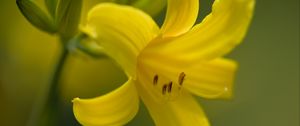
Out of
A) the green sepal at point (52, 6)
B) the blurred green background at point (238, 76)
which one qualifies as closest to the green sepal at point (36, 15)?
the green sepal at point (52, 6)

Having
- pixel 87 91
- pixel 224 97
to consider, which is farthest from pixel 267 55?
pixel 224 97

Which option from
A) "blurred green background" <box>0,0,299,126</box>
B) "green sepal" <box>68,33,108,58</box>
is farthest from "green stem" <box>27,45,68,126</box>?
"blurred green background" <box>0,0,299,126</box>

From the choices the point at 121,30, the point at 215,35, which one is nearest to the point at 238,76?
the point at 215,35

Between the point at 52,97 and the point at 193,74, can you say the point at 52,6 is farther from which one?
the point at 193,74

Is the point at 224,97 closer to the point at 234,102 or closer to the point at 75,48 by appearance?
the point at 75,48

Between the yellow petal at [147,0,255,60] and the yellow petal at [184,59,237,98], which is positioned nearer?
the yellow petal at [147,0,255,60]

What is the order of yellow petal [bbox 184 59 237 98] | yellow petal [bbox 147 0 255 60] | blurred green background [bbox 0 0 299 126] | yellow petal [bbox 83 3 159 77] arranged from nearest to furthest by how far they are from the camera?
yellow petal [bbox 83 3 159 77] → yellow petal [bbox 147 0 255 60] → yellow petal [bbox 184 59 237 98] → blurred green background [bbox 0 0 299 126]

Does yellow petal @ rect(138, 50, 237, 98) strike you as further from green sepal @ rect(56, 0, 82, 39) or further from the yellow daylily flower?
green sepal @ rect(56, 0, 82, 39)
